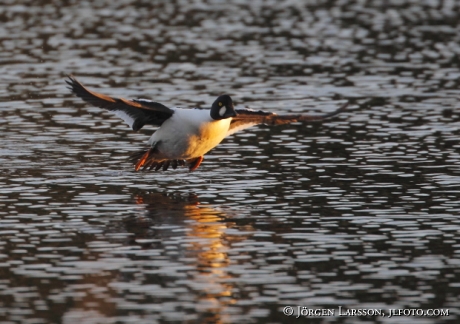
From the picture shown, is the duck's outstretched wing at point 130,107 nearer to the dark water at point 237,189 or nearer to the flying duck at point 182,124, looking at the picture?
the flying duck at point 182,124

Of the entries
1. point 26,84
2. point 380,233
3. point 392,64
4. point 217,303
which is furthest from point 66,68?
point 217,303

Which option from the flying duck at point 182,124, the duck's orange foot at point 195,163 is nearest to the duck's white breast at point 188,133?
the flying duck at point 182,124

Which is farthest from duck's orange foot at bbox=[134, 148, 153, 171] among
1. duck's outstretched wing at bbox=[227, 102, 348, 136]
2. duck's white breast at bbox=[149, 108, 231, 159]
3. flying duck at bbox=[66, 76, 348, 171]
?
duck's outstretched wing at bbox=[227, 102, 348, 136]

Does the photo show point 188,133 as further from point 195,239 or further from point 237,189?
point 195,239

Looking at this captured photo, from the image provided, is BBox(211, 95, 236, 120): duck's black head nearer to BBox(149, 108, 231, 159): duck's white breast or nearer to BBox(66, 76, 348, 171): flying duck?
BBox(66, 76, 348, 171): flying duck

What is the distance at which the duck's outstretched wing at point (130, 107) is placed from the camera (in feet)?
51.6

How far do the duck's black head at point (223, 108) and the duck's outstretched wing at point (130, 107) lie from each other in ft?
2.29

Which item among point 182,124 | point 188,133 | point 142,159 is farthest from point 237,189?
point 142,159

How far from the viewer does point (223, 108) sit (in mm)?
16828

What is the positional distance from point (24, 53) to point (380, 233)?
65.1ft

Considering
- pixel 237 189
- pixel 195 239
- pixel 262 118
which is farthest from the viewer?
pixel 262 118

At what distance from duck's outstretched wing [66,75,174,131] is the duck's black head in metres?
0.70

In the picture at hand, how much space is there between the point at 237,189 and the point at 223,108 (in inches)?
50.1

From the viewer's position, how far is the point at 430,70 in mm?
29031
